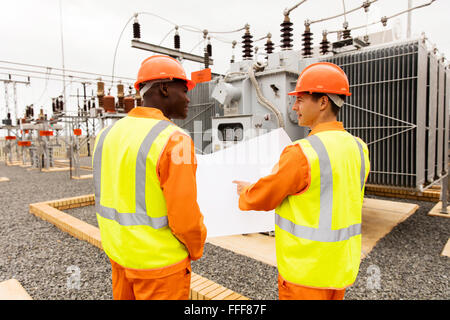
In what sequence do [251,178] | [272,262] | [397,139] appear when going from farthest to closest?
[397,139] < [272,262] < [251,178]

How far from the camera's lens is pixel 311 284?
1.48m

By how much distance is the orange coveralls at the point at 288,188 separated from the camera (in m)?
1.42

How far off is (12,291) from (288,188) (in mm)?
2971

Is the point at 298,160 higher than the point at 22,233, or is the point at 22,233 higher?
the point at 298,160

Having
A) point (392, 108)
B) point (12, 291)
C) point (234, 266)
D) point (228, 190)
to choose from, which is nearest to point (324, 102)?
point (228, 190)

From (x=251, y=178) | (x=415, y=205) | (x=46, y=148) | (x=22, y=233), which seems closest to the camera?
(x=251, y=178)

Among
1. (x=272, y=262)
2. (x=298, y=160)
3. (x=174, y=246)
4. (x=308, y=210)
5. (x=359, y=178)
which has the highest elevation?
(x=298, y=160)

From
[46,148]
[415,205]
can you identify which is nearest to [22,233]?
[415,205]

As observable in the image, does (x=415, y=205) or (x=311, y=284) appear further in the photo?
(x=415, y=205)

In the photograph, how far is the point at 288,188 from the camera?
1.44 m

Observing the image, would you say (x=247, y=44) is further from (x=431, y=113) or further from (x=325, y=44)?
(x=431, y=113)

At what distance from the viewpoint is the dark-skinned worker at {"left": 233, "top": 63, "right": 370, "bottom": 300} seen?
4.71 ft

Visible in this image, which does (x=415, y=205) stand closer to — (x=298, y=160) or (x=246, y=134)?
(x=246, y=134)

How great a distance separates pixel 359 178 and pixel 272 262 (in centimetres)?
219
